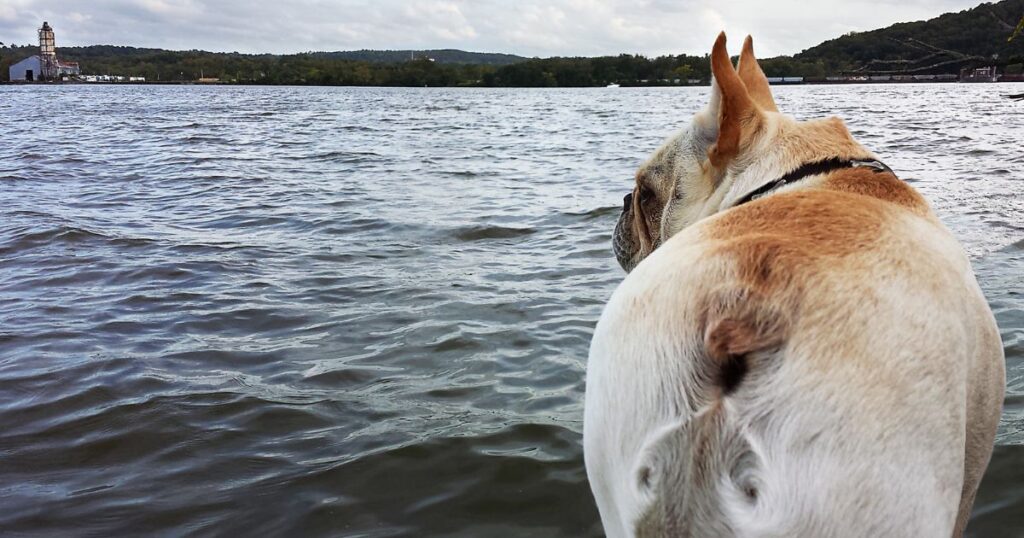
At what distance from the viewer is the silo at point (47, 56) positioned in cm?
15125

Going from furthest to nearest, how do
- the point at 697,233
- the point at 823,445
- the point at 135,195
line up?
the point at 135,195 → the point at 697,233 → the point at 823,445

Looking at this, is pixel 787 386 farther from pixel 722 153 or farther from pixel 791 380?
pixel 722 153

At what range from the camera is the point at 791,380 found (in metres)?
1.63

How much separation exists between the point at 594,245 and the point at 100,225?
23.6 ft

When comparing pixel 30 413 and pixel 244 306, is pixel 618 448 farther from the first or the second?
pixel 244 306

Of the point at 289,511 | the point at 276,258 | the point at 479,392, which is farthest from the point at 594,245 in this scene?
the point at 289,511

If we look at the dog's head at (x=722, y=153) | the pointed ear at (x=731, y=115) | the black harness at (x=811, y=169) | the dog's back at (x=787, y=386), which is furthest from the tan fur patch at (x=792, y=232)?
the pointed ear at (x=731, y=115)

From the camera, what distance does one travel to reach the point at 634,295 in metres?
1.93

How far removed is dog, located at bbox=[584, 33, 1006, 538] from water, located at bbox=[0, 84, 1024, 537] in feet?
7.30

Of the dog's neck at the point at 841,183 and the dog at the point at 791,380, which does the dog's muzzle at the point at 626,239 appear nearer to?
the dog's neck at the point at 841,183

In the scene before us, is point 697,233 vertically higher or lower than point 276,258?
higher

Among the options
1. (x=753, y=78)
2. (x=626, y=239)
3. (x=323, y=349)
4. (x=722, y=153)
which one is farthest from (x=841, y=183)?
(x=323, y=349)

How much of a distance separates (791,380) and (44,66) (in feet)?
→ 592

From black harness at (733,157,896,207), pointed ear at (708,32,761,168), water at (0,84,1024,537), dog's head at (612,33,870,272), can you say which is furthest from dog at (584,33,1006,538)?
water at (0,84,1024,537)
